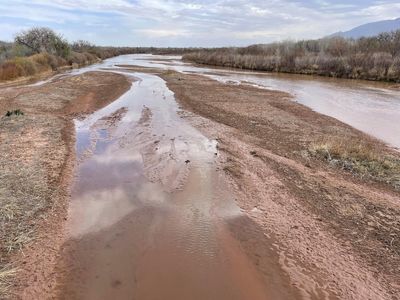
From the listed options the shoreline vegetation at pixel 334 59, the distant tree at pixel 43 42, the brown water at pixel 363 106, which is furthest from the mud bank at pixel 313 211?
the distant tree at pixel 43 42

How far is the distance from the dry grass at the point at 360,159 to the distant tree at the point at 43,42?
48.5m

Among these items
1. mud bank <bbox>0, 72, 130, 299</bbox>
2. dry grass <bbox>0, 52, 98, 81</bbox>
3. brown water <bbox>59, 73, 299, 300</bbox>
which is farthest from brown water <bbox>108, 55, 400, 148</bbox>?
dry grass <bbox>0, 52, 98, 81</bbox>

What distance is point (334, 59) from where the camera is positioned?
4006 centimetres

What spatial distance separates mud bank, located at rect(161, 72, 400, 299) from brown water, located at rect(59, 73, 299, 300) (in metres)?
0.34

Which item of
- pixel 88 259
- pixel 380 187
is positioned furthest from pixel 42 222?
pixel 380 187

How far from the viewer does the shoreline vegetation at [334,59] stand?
1396 inches

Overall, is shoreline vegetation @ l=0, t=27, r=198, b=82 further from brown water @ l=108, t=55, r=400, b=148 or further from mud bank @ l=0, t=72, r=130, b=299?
brown water @ l=108, t=55, r=400, b=148

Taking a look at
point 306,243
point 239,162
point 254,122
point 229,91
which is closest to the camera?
point 306,243

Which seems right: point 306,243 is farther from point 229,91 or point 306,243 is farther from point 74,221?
point 229,91

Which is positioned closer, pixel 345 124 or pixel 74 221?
pixel 74 221

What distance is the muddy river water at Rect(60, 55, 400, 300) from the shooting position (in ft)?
15.2

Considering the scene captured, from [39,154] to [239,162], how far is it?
18.1 feet

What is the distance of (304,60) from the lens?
142ft

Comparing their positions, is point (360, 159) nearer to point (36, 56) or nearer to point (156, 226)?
point (156, 226)
